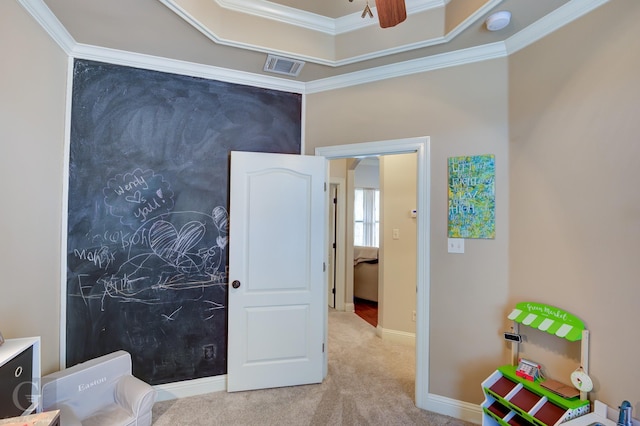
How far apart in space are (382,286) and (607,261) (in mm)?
2463

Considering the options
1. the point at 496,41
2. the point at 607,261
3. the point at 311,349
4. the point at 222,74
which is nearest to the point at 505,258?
the point at 607,261

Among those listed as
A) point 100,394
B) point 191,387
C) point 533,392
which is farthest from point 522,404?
point 100,394

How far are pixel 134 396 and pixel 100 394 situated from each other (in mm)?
238

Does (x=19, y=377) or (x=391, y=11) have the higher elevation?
(x=391, y=11)

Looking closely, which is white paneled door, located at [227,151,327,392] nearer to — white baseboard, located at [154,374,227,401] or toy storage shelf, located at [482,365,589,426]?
white baseboard, located at [154,374,227,401]

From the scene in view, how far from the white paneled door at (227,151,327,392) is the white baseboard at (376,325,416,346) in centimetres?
131

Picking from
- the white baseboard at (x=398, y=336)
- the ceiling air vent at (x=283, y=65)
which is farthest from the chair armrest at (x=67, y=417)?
the white baseboard at (x=398, y=336)

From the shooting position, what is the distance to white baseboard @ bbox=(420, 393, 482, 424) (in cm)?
221

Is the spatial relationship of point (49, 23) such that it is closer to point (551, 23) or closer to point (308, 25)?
point (308, 25)

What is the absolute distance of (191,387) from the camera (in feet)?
8.33

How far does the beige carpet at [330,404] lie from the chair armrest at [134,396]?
1.32 ft

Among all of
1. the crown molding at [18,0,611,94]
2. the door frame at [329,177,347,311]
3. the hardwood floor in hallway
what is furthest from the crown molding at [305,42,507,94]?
the hardwood floor in hallway

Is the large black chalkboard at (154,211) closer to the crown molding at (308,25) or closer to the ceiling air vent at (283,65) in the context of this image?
the ceiling air vent at (283,65)

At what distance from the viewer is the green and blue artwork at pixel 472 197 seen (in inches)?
86.7
